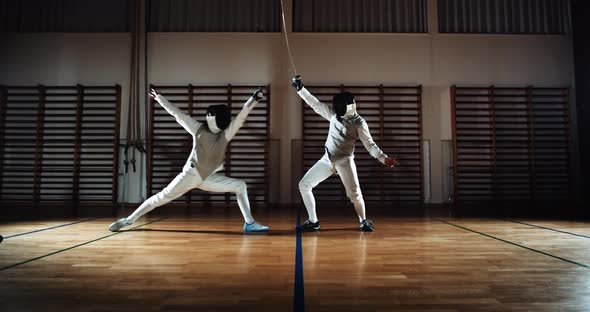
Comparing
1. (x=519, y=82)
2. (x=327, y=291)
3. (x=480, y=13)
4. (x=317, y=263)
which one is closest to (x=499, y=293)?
(x=327, y=291)

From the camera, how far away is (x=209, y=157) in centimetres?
297

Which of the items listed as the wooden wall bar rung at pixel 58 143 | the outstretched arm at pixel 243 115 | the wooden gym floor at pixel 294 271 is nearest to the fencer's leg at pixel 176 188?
the wooden gym floor at pixel 294 271

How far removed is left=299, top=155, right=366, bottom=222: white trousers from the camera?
3.15 metres

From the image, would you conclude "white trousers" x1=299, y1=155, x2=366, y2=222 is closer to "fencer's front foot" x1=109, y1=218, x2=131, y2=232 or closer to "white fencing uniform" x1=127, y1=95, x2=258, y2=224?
"white fencing uniform" x1=127, y1=95, x2=258, y2=224

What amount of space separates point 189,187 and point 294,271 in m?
1.61

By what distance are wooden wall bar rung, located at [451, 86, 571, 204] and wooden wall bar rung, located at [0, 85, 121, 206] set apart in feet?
19.8

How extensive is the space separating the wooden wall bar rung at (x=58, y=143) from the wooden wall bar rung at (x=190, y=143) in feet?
2.15

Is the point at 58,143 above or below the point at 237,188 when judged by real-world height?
above

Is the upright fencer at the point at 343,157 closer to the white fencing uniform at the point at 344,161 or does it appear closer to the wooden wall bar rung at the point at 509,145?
the white fencing uniform at the point at 344,161

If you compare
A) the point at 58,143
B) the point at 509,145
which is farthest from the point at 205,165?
the point at 509,145

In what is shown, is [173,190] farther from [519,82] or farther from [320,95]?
[519,82]

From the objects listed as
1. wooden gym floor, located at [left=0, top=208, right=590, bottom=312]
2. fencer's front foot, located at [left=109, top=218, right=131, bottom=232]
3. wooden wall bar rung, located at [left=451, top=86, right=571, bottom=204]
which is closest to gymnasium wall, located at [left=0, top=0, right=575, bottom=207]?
wooden wall bar rung, located at [left=451, top=86, right=571, bottom=204]

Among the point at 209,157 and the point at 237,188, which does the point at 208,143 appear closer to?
the point at 209,157

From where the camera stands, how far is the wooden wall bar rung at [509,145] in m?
6.01
